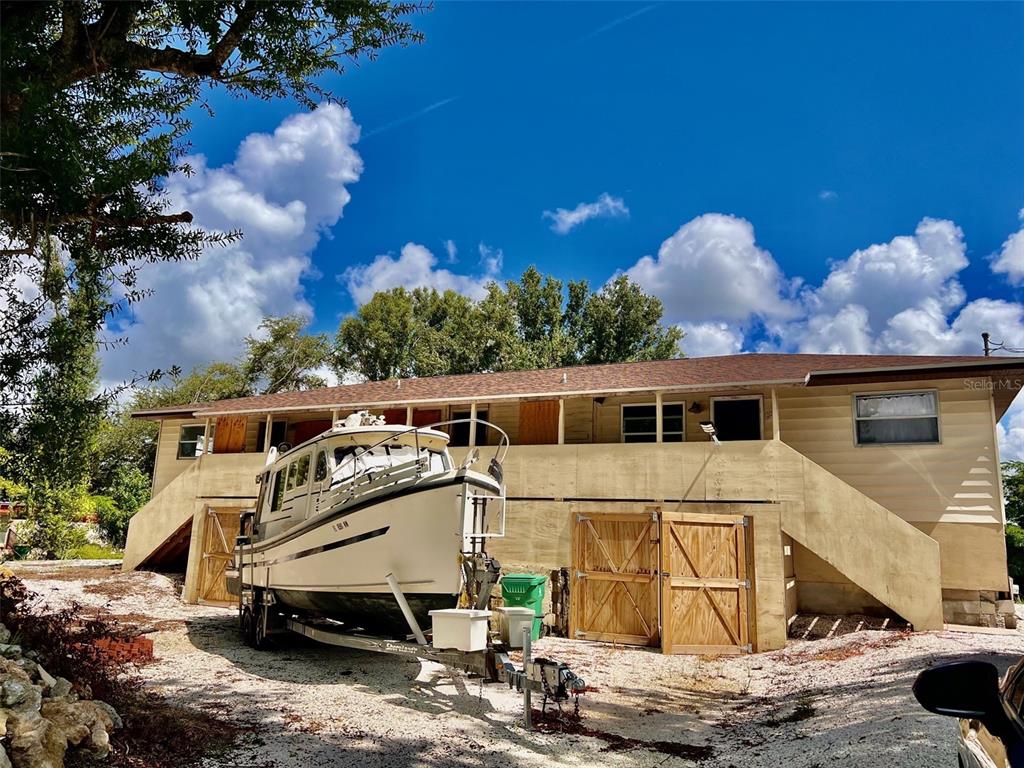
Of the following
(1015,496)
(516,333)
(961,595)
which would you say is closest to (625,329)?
(516,333)

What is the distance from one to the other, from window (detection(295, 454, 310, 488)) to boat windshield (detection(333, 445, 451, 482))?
707mm

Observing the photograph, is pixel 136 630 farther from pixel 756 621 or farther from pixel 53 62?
pixel 756 621

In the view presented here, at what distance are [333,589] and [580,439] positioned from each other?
32.0 ft

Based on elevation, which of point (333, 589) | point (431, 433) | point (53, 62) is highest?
Result: point (53, 62)

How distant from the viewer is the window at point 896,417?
14.6 meters

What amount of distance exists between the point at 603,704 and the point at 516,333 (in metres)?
30.5

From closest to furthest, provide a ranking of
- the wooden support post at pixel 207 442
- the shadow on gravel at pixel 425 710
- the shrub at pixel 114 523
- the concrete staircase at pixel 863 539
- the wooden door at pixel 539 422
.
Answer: the shadow on gravel at pixel 425 710
the concrete staircase at pixel 863 539
the wooden door at pixel 539 422
the wooden support post at pixel 207 442
the shrub at pixel 114 523

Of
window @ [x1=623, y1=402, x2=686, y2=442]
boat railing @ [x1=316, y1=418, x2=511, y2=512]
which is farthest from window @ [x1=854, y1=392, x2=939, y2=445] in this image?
boat railing @ [x1=316, y1=418, x2=511, y2=512]

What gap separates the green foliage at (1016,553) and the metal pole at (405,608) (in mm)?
23116

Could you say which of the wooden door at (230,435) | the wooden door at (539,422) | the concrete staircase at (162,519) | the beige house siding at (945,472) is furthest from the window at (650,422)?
the wooden door at (230,435)

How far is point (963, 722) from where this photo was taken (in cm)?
251

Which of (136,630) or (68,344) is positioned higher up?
(68,344)

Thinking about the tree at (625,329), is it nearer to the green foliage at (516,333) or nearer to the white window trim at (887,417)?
the green foliage at (516,333)

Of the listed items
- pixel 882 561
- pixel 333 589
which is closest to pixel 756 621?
pixel 882 561
